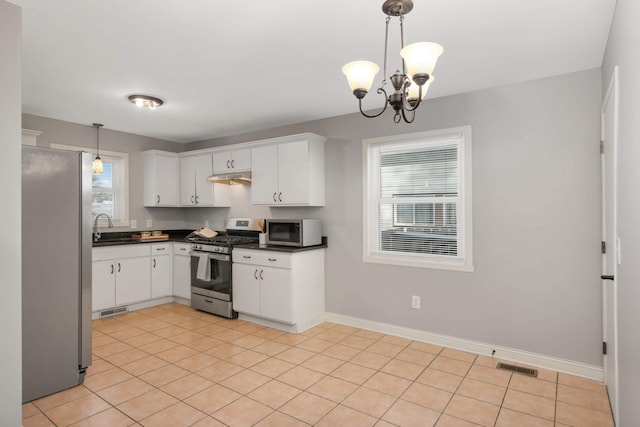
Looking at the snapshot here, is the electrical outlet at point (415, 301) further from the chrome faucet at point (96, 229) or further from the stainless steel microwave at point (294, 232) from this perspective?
the chrome faucet at point (96, 229)

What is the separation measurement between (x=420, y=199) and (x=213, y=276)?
2.66 meters

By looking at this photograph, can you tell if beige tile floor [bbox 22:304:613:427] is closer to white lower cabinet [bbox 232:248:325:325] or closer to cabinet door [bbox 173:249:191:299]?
white lower cabinet [bbox 232:248:325:325]

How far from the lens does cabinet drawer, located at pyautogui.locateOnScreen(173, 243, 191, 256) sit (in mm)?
4930

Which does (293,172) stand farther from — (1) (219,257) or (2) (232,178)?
(1) (219,257)

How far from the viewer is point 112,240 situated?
192 inches

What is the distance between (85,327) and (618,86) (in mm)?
3849

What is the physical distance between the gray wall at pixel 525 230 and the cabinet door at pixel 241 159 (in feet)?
5.69

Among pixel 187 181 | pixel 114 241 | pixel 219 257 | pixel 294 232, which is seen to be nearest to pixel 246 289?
pixel 219 257

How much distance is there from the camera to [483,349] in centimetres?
329

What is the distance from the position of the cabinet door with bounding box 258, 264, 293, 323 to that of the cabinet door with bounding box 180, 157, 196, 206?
198cm

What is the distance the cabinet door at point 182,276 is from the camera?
4902 millimetres

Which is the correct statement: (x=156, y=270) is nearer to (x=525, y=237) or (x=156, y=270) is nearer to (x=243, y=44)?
(x=243, y=44)

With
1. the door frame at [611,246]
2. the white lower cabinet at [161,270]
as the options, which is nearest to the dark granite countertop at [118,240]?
the white lower cabinet at [161,270]

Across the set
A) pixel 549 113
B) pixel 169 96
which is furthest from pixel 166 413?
pixel 549 113
